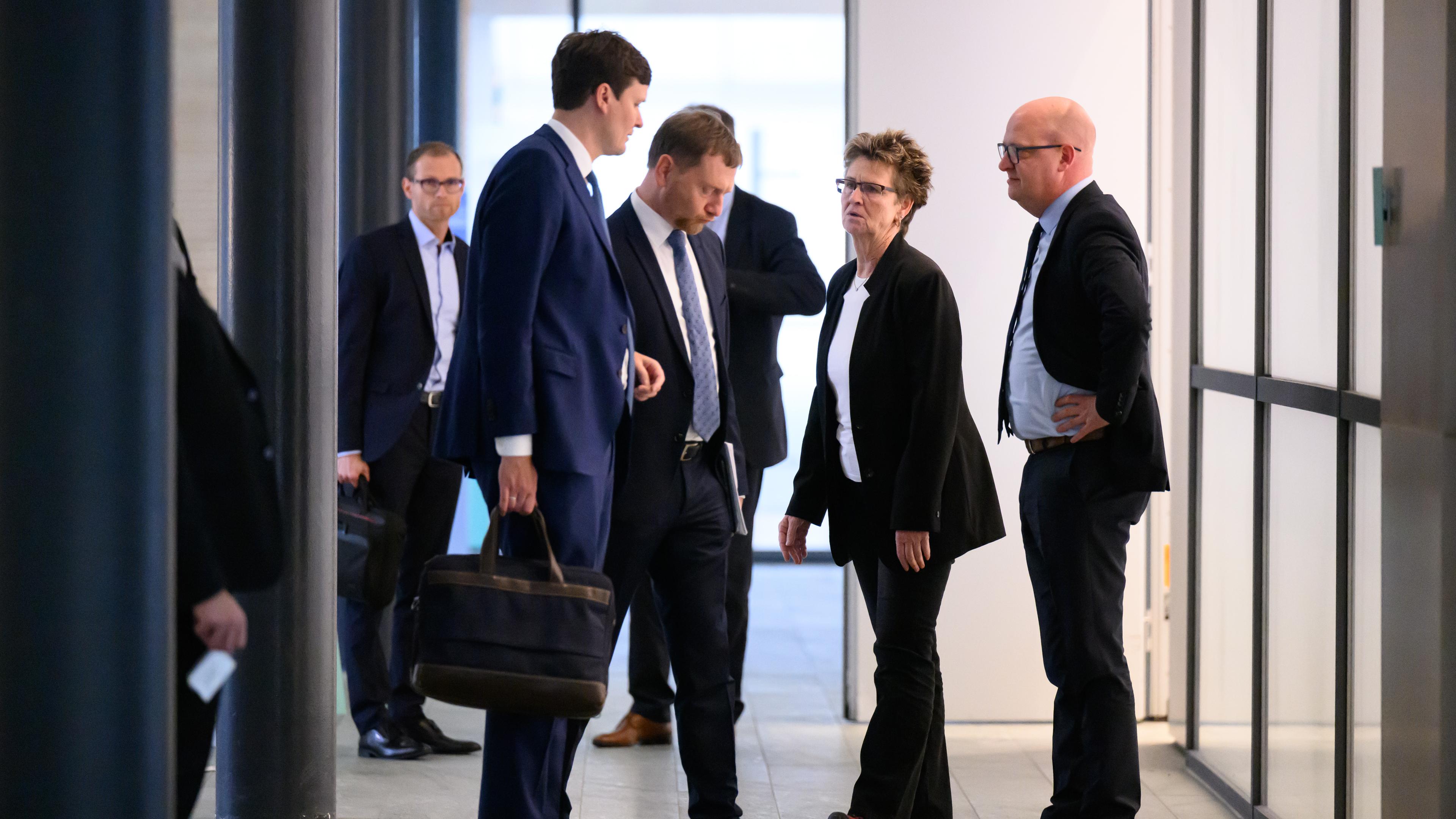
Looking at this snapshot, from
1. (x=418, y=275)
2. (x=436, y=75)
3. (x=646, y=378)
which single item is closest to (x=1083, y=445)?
(x=646, y=378)

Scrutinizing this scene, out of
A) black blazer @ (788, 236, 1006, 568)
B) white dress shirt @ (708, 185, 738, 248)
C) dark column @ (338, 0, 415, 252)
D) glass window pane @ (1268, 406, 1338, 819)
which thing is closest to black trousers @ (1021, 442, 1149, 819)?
black blazer @ (788, 236, 1006, 568)

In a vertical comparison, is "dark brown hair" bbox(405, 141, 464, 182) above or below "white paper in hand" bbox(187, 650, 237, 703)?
above

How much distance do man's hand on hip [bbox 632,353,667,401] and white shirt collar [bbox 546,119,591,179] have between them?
15.5 inches

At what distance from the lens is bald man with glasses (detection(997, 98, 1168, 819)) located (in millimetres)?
3141

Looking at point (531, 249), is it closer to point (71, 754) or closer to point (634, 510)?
point (634, 510)

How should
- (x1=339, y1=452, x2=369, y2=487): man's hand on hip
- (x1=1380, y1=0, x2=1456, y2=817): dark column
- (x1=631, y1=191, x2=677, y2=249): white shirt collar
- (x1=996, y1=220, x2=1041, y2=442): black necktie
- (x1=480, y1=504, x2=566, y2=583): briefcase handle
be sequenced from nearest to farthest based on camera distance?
(x1=1380, y1=0, x2=1456, y2=817): dark column
(x1=480, y1=504, x2=566, y2=583): briefcase handle
(x1=631, y1=191, x2=677, y2=249): white shirt collar
(x1=996, y1=220, x2=1041, y2=442): black necktie
(x1=339, y1=452, x2=369, y2=487): man's hand on hip

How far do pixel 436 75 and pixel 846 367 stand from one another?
3.99 metres

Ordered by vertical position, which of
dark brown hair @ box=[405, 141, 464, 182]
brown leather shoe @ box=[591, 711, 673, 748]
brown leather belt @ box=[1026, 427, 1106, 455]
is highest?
dark brown hair @ box=[405, 141, 464, 182]

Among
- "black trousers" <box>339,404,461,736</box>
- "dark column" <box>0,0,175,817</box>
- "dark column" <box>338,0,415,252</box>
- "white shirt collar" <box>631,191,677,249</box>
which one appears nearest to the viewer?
"dark column" <box>0,0,175,817</box>

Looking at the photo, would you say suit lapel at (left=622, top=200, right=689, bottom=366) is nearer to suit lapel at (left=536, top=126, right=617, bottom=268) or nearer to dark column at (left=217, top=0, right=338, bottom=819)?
suit lapel at (left=536, top=126, right=617, bottom=268)

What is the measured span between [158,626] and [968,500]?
1939 millimetres

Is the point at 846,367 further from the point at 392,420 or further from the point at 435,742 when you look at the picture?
the point at 435,742

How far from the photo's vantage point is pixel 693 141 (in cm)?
318

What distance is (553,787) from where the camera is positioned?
9.67 feet
